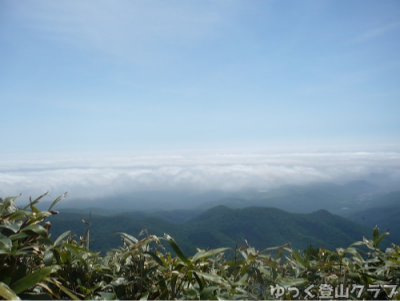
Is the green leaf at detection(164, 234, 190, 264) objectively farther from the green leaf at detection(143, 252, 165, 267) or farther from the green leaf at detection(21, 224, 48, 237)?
the green leaf at detection(21, 224, 48, 237)

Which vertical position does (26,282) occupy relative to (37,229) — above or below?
below

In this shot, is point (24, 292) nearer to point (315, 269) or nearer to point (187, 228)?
point (315, 269)

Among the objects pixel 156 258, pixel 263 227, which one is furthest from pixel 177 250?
pixel 263 227

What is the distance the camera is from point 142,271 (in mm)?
1983

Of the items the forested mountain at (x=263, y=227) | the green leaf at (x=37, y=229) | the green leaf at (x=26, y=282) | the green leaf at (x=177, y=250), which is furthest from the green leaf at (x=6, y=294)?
the forested mountain at (x=263, y=227)

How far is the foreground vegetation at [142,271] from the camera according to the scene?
67.4 inches

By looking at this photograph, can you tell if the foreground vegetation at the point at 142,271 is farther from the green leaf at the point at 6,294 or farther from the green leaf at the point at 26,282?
the green leaf at the point at 6,294

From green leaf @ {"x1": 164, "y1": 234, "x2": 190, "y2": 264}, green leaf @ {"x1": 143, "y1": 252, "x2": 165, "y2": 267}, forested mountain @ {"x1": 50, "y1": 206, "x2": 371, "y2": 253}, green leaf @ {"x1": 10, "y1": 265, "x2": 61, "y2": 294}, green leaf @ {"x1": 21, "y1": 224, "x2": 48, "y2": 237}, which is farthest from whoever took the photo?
forested mountain @ {"x1": 50, "y1": 206, "x2": 371, "y2": 253}

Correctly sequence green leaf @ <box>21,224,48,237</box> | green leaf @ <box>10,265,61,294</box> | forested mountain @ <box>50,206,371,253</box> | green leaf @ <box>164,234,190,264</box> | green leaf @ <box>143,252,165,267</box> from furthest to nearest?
forested mountain @ <box>50,206,371,253</box> → green leaf @ <box>143,252,165,267</box> → green leaf @ <box>164,234,190,264</box> → green leaf @ <box>21,224,48,237</box> → green leaf @ <box>10,265,61,294</box>

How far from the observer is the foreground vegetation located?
1.71m

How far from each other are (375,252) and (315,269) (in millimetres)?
604

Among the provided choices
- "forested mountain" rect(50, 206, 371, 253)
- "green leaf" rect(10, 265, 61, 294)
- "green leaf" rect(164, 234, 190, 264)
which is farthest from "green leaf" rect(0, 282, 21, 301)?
"forested mountain" rect(50, 206, 371, 253)

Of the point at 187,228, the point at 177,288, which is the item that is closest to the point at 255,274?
the point at 177,288

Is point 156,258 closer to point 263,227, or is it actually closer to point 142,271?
point 142,271
